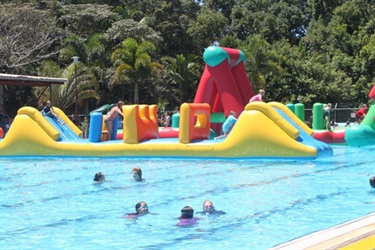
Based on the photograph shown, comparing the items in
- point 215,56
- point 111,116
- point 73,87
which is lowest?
point 111,116

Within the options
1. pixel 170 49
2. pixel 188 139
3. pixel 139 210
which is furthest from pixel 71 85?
pixel 139 210

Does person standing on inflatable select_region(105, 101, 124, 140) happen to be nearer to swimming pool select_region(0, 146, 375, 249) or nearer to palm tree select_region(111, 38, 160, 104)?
swimming pool select_region(0, 146, 375, 249)

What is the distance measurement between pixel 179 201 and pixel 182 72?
87.7 ft

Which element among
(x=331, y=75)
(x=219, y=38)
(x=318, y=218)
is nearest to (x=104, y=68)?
(x=219, y=38)

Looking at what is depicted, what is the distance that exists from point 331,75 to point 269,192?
28814mm

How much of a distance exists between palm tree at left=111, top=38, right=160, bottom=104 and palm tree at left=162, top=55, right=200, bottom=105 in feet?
7.37

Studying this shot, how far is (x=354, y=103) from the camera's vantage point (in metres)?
36.2

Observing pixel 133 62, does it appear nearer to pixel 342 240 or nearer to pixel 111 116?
pixel 111 116

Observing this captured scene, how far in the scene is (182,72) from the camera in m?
35.1

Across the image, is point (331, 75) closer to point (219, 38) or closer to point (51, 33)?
point (219, 38)

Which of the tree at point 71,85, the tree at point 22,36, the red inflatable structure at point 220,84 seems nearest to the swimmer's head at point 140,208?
the red inflatable structure at point 220,84

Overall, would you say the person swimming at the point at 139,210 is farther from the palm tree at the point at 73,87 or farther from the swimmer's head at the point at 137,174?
the palm tree at the point at 73,87

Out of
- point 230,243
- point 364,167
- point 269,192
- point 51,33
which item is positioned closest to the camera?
point 230,243

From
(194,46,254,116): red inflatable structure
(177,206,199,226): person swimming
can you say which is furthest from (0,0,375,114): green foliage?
(177,206,199,226): person swimming
